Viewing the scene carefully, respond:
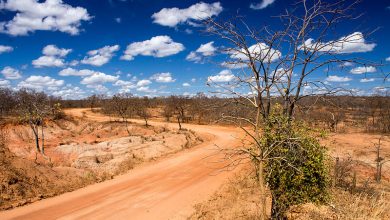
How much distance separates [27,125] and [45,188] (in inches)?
880

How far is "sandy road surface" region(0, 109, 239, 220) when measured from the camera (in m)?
12.9

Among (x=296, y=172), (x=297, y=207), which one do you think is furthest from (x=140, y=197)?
(x=296, y=172)

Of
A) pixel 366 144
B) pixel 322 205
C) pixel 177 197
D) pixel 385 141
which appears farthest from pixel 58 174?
pixel 385 141

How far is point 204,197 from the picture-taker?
14.7 metres

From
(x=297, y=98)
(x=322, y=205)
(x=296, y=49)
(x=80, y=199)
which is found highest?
(x=296, y=49)

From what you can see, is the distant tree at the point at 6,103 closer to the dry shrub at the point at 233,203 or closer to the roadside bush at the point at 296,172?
the dry shrub at the point at 233,203

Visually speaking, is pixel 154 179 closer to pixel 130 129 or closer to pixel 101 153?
pixel 101 153

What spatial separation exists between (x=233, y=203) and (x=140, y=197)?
462 cm

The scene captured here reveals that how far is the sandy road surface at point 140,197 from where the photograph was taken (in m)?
12.9

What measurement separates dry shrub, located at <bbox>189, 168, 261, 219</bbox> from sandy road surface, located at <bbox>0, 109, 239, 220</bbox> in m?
0.69

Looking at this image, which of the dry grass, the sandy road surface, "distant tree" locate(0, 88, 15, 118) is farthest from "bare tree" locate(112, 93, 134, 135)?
the dry grass

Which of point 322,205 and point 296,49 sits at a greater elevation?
point 296,49

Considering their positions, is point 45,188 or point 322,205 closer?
point 322,205

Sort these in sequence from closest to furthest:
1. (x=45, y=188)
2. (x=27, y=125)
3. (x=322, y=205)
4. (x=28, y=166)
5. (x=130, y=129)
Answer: (x=322, y=205) < (x=45, y=188) < (x=28, y=166) < (x=27, y=125) < (x=130, y=129)
